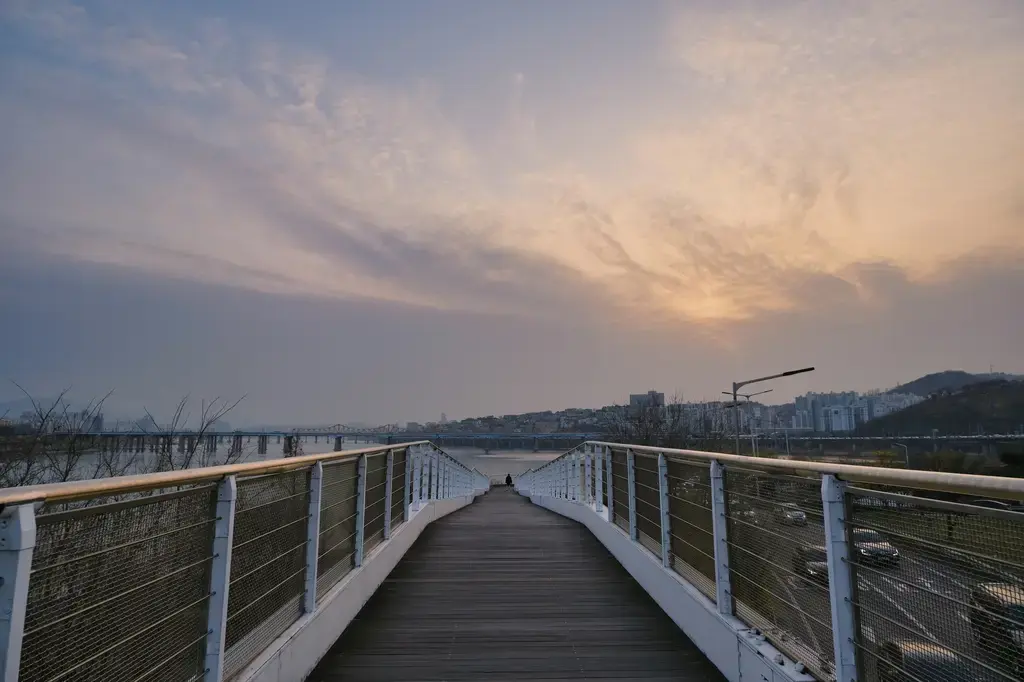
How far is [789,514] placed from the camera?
2807mm

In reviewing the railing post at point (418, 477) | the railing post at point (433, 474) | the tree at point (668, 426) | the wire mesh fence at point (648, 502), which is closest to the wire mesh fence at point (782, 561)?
the wire mesh fence at point (648, 502)

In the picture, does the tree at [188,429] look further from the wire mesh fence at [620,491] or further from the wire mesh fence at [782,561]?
the wire mesh fence at [782,561]

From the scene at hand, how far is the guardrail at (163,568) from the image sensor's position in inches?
57.7

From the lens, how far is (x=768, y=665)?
281cm

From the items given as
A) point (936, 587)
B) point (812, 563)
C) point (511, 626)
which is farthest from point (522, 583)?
point (936, 587)

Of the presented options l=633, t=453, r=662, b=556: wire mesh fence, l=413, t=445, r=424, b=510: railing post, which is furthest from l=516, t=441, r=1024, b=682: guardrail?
l=413, t=445, r=424, b=510: railing post

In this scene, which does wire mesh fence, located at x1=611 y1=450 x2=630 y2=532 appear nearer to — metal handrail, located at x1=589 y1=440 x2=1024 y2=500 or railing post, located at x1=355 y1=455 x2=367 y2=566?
railing post, located at x1=355 y1=455 x2=367 y2=566

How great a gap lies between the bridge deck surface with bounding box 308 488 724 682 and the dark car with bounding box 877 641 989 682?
1398 mm

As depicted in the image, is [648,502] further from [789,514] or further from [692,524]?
[789,514]

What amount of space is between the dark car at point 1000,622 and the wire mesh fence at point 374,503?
13.7 ft

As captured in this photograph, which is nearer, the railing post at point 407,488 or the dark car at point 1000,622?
the dark car at point 1000,622

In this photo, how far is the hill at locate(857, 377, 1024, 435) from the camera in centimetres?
7038

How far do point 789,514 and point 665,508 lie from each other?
1.89m

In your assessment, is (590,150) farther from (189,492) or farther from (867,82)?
(189,492)
